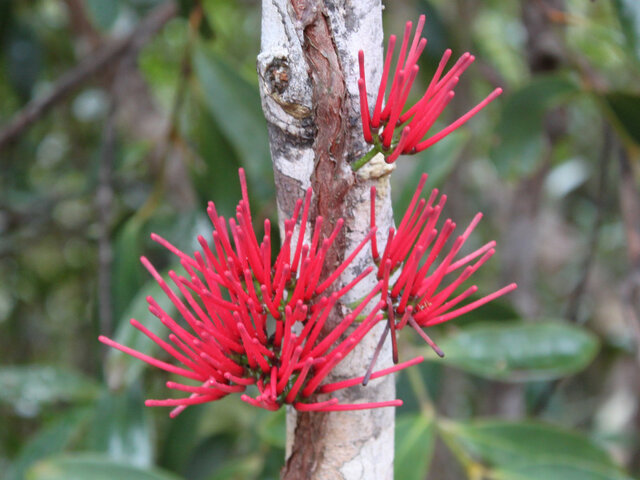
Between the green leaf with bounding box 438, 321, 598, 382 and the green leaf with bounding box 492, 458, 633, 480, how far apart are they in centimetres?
Result: 11

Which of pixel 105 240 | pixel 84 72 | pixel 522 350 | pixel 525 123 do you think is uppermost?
pixel 84 72

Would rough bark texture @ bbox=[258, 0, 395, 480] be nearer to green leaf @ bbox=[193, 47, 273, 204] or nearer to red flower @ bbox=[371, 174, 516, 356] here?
red flower @ bbox=[371, 174, 516, 356]

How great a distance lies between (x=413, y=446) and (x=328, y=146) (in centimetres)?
47

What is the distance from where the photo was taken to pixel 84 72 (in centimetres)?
120

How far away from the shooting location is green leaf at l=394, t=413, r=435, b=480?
2.40 feet

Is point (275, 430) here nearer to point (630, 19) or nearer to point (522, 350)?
point (522, 350)

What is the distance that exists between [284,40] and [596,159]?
1843mm

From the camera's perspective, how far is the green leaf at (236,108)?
3.03ft

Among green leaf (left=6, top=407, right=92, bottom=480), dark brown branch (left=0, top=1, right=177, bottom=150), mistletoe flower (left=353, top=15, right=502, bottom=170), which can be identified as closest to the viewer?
mistletoe flower (left=353, top=15, right=502, bottom=170)

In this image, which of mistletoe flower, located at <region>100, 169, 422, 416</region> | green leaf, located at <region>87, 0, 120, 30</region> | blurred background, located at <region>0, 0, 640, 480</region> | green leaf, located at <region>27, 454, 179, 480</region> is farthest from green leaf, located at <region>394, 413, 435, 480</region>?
green leaf, located at <region>87, 0, 120, 30</region>

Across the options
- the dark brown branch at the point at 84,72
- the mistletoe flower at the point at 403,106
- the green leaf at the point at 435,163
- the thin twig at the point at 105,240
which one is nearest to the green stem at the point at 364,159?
the mistletoe flower at the point at 403,106

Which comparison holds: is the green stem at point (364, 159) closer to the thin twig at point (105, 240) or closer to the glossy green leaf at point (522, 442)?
the glossy green leaf at point (522, 442)

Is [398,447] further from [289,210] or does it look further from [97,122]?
[97,122]

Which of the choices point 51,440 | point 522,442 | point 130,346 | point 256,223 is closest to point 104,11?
point 256,223
